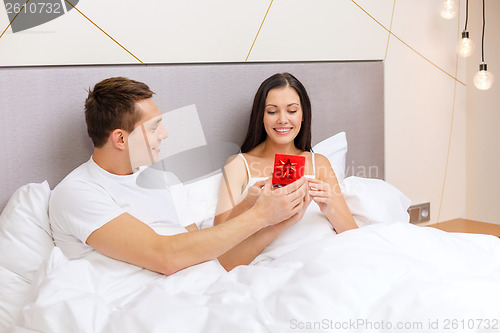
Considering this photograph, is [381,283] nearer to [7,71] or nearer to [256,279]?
[256,279]

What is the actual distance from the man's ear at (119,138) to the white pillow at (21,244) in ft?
0.95

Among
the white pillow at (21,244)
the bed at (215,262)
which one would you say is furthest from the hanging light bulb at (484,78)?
the white pillow at (21,244)

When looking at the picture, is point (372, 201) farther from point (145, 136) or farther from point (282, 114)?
point (145, 136)

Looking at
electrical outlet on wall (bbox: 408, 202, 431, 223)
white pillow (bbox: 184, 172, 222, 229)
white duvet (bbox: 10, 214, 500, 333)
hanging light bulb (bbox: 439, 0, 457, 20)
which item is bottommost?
electrical outlet on wall (bbox: 408, 202, 431, 223)

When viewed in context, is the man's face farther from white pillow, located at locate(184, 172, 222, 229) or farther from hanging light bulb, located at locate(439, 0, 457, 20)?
hanging light bulb, located at locate(439, 0, 457, 20)

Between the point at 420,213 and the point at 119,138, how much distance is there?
186 centimetres

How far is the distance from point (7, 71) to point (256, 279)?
1.07 metres

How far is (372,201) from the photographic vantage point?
2045mm

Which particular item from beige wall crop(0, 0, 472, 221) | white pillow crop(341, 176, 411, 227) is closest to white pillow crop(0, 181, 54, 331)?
beige wall crop(0, 0, 472, 221)

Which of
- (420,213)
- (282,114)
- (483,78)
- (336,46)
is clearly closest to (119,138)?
(282,114)

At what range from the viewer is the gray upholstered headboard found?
1645 mm

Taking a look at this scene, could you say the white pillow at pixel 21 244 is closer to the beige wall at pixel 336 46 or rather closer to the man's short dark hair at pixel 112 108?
the man's short dark hair at pixel 112 108

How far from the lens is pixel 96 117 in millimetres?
1560

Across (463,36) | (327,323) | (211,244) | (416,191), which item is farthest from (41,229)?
(463,36)
